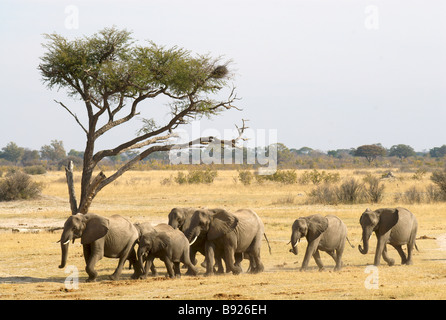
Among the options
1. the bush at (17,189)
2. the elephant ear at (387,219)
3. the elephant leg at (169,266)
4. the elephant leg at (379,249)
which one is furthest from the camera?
the bush at (17,189)

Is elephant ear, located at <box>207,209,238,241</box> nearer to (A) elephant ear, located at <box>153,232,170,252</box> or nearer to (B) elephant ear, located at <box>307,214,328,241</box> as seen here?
(A) elephant ear, located at <box>153,232,170,252</box>

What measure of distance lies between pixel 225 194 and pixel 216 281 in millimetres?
30011

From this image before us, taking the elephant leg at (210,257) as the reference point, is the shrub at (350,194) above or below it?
above

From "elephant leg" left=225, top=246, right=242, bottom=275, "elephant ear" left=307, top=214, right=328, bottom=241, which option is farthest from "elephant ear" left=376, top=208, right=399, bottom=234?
"elephant leg" left=225, top=246, right=242, bottom=275

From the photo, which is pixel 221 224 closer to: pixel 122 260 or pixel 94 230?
pixel 122 260

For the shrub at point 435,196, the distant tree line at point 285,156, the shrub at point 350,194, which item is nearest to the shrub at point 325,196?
the shrub at point 350,194

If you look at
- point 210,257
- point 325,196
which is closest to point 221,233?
point 210,257

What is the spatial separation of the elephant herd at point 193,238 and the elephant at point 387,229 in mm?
24

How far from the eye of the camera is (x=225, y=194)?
147 ft

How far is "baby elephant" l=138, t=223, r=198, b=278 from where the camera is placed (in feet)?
49.9

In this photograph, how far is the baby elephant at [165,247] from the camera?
15.2 meters

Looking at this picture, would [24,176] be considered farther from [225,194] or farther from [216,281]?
[216,281]

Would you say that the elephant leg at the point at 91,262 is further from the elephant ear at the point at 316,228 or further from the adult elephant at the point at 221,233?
the elephant ear at the point at 316,228
